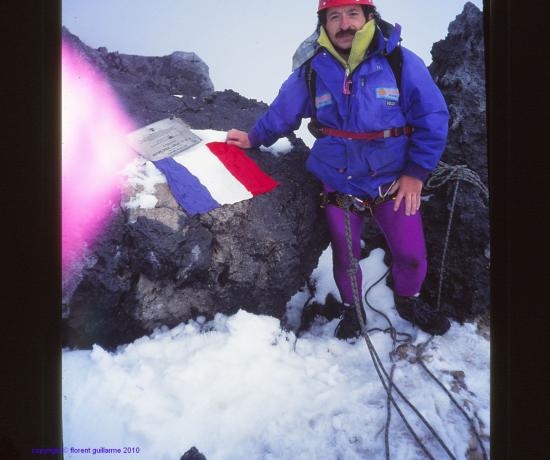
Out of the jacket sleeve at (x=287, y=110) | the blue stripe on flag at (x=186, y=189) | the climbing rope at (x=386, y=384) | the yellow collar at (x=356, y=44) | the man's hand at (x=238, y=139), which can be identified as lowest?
the climbing rope at (x=386, y=384)

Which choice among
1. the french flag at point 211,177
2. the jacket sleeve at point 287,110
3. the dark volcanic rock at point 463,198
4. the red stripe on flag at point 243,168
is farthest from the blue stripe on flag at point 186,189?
the dark volcanic rock at point 463,198

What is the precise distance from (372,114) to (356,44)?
0.37m

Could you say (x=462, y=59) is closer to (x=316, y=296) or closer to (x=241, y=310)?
(x=316, y=296)

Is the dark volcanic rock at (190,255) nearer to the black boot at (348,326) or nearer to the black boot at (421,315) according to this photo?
the black boot at (348,326)

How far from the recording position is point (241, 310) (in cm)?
234

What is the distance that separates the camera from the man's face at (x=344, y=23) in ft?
6.31

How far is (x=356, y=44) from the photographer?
1.89m

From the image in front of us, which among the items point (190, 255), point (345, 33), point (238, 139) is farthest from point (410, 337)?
point (345, 33)

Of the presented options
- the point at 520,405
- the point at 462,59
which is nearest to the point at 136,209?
the point at 520,405

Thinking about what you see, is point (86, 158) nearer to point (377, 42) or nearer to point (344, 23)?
point (344, 23)

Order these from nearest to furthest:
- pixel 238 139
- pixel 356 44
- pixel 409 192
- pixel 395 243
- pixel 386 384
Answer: pixel 356 44 → pixel 386 384 → pixel 409 192 → pixel 395 243 → pixel 238 139

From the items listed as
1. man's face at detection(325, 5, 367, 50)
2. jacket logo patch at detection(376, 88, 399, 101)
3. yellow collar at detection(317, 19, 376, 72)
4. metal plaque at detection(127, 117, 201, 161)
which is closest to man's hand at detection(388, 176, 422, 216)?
jacket logo patch at detection(376, 88, 399, 101)

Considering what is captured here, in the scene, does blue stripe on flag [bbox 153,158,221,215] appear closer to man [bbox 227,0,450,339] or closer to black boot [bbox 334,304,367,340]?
man [bbox 227,0,450,339]

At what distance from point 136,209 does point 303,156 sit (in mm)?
1245
